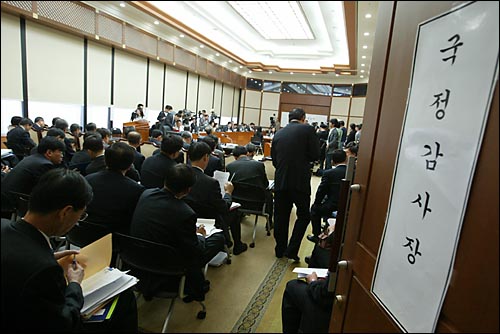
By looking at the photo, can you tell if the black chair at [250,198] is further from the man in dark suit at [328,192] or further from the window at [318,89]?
the window at [318,89]

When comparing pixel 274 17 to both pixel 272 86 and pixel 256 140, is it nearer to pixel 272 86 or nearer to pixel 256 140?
pixel 256 140

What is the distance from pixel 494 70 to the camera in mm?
479

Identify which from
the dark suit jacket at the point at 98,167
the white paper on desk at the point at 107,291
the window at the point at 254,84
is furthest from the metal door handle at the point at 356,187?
the window at the point at 254,84

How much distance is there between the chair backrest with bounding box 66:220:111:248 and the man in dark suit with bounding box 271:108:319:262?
145cm

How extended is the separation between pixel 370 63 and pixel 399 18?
0.15m

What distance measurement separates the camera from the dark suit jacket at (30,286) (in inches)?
34.1

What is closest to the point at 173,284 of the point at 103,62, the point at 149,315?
the point at 149,315

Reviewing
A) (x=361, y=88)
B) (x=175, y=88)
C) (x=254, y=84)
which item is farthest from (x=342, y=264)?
(x=254, y=84)

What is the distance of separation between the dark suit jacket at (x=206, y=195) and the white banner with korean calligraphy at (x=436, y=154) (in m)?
1.82

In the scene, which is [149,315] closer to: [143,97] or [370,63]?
[370,63]

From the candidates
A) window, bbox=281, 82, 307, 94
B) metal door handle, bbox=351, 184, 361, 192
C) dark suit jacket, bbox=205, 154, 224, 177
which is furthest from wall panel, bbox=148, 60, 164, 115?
window, bbox=281, 82, 307, 94

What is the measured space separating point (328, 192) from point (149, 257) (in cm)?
202

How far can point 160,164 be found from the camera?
283 cm

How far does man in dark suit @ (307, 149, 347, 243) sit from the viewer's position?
2.87m
